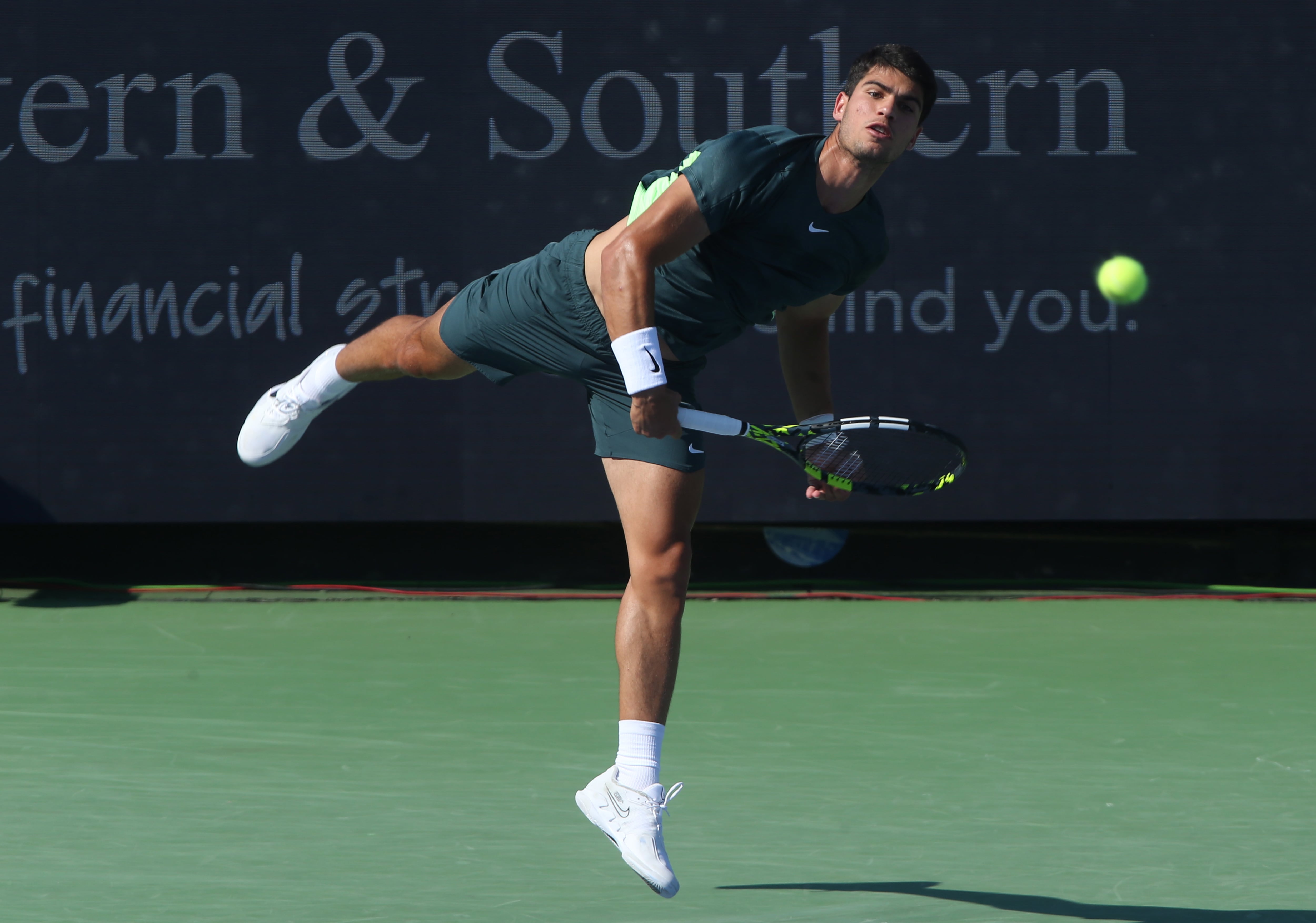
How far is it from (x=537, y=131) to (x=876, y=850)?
3.53 metres

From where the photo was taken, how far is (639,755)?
2912 mm

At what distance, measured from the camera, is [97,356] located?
609 centimetres

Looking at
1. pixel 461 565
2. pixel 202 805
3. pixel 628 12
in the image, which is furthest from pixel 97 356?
pixel 202 805

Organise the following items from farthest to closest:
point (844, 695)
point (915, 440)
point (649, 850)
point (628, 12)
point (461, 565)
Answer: point (461, 565) → point (628, 12) → point (844, 695) → point (915, 440) → point (649, 850)

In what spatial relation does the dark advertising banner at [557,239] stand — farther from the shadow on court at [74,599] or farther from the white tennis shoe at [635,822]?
the white tennis shoe at [635,822]

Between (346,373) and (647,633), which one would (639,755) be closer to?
(647,633)

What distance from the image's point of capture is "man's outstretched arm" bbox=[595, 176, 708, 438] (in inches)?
111

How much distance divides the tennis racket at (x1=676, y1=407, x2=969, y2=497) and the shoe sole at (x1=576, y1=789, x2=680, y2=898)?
76cm

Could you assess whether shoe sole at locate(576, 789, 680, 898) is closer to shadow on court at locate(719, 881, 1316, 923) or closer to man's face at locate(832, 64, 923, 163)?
shadow on court at locate(719, 881, 1316, 923)

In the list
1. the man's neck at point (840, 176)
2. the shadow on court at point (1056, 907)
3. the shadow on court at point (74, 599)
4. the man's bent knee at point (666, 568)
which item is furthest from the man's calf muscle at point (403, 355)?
the shadow on court at point (74, 599)

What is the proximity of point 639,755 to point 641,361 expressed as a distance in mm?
692

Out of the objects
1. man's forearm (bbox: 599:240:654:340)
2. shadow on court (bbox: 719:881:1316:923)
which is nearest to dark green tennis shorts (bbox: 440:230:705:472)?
man's forearm (bbox: 599:240:654:340)

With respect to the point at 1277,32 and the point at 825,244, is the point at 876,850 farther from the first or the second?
the point at 1277,32

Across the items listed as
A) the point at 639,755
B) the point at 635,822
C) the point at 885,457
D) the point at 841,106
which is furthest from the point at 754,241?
the point at 635,822
